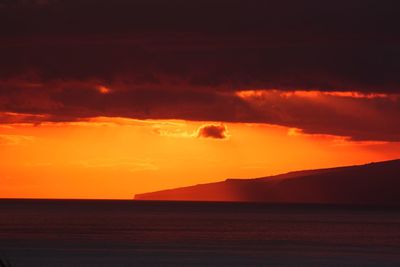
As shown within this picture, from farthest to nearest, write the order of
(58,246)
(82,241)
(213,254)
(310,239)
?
1. (310,239)
2. (82,241)
3. (58,246)
4. (213,254)

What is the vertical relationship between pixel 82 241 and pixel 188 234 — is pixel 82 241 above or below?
below

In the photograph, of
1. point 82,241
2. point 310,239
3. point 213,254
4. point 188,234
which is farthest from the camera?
point 188,234

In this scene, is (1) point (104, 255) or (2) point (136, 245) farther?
(2) point (136, 245)

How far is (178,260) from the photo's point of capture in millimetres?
91562

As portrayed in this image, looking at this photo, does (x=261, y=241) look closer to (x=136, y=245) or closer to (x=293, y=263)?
(x=136, y=245)

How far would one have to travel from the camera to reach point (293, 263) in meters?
90.6

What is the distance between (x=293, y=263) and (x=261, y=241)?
110 feet

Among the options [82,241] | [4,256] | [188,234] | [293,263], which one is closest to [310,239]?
[188,234]

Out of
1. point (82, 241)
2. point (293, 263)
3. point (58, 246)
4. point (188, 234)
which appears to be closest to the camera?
point (293, 263)

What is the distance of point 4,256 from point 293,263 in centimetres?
2446

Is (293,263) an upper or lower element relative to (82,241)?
lower

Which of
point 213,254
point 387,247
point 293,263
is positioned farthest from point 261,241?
point 293,263

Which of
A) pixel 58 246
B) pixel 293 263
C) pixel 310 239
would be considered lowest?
pixel 293 263

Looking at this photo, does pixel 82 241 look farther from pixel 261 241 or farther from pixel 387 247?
pixel 387 247
